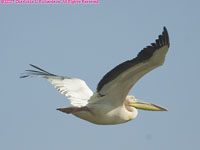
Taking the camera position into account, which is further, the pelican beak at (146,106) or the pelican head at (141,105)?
the pelican beak at (146,106)

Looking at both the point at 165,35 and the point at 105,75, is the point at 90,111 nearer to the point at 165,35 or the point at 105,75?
the point at 105,75

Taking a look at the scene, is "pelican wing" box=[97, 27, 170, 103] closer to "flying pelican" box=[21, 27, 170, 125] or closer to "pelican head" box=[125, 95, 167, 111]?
"flying pelican" box=[21, 27, 170, 125]

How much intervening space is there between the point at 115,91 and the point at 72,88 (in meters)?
2.21

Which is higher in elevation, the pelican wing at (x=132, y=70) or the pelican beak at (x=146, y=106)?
the pelican wing at (x=132, y=70)

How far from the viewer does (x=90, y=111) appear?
1108 centimetres

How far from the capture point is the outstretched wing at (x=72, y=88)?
11977mm

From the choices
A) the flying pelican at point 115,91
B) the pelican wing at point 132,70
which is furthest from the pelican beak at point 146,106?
the pelican wing at point 132,70

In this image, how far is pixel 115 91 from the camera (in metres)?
10.9

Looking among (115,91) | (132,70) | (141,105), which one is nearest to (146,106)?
(141,105)

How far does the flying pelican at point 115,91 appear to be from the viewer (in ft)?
32.1

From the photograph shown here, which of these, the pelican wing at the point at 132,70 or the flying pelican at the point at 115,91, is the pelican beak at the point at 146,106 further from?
the pelican wing at the point at 132,70

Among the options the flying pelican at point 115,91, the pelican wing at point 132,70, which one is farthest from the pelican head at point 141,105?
the pelican wing at point 132,70

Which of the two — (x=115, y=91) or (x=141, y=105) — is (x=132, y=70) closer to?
(x=115, y=91)

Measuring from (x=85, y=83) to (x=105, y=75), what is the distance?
9.44 ft
